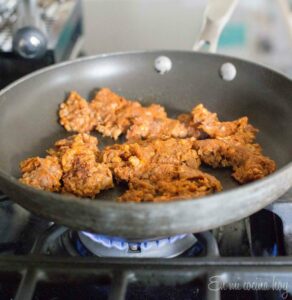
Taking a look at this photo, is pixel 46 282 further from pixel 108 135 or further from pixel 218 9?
pixel 218 9

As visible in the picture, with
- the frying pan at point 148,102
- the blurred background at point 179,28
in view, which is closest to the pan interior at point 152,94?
the frying pan at point 148,102

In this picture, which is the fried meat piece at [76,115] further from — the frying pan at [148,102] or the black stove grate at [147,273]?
the black stove grate at [147,273]

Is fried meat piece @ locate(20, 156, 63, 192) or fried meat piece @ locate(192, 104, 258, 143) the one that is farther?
fried meat piece @ locate(192, 104, 258, 143)

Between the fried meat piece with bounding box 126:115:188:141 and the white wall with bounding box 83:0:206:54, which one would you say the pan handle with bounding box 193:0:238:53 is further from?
the white wall with bounding box 83:0:206:54

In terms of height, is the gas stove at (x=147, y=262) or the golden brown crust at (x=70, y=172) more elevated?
the golden brown crust at (x=70, y=172)

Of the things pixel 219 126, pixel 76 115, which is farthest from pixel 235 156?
pixel 76 115

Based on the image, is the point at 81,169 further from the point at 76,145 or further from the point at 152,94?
the point at 152,94

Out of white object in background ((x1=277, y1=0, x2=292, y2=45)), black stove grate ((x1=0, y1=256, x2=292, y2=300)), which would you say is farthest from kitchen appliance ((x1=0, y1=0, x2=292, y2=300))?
white object in background ((x1=277, y1=0, x2=292, y2=45))
